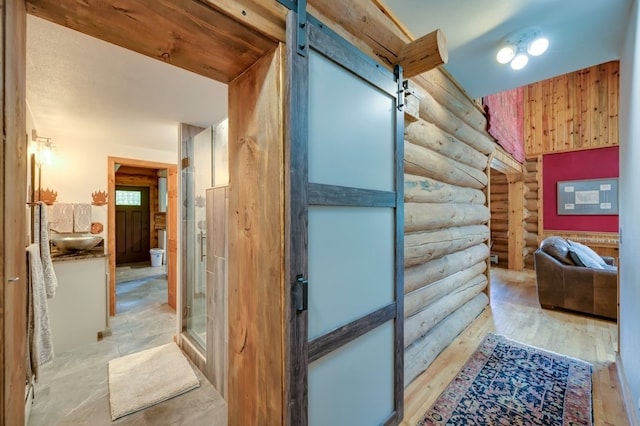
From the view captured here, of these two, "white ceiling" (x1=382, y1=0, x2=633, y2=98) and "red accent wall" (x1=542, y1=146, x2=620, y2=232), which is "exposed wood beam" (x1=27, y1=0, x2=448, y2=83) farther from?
"red accent wall" (x1=542, y1=146, x2=620, y2=232)

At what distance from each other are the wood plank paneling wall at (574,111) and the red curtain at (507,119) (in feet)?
1.22

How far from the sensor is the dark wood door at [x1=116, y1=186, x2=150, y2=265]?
7.52 meters

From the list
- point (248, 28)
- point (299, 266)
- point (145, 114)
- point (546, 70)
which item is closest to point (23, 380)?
point (299, 266)

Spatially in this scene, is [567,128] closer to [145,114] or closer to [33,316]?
[145,114]

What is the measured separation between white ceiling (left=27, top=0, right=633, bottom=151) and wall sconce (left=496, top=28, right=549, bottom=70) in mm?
56

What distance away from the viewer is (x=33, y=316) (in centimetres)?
156

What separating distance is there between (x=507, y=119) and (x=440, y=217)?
140 inches

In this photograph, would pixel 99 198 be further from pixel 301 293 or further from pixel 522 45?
pixel 522 45

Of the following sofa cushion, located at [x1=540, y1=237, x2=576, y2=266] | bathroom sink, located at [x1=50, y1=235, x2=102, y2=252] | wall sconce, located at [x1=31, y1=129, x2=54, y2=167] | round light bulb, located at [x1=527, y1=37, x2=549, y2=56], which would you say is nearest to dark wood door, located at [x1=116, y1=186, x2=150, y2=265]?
wall sconce, located at [x1=31, y1=129, x2=54, y2=167]

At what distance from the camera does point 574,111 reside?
A: 19.2ft

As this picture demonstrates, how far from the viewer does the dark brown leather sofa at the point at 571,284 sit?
11.3 ft

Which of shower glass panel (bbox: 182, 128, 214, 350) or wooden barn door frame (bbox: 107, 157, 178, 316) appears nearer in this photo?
shower glass panel (bbox: 182, 128, 214, 350)

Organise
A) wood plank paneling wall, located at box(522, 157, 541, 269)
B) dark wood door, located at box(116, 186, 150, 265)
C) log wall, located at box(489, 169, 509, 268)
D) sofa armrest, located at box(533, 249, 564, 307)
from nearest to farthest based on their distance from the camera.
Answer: sofa armrest, located at box(533, 249, 564, 307), wood plank paneling wall, located at box(522, 157, 541, 269), log wall, located at box(489, 169, 509, 268), dark wood door, located at box(116, 186, 150, 265)

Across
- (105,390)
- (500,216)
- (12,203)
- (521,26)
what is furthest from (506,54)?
(500,216)
